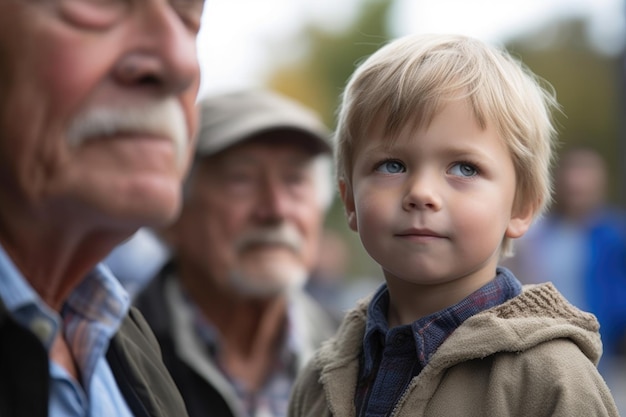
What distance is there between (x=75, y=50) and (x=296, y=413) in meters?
1.21

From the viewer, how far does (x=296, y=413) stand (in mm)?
2533

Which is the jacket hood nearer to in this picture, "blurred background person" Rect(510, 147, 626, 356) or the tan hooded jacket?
the tan hooded jacket

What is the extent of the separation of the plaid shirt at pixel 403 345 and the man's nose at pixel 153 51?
84 centimetres

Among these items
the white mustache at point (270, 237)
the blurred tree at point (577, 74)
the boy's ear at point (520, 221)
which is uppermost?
the boy's ear at point (520, 221)

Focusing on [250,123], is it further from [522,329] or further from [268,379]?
[522,329]

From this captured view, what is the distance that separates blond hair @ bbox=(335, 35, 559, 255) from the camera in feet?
7.24

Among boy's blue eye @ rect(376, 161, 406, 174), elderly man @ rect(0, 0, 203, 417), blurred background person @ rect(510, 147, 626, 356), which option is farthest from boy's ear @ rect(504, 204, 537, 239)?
blurred background person @ rect(510, 147, 626, 356)

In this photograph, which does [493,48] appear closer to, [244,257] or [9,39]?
[9,39]

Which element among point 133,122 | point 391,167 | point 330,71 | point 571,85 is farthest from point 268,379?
point 330,71

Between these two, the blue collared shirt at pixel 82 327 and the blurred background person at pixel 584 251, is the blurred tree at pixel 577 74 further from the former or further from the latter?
the blue collared shirt at pixel 82 327

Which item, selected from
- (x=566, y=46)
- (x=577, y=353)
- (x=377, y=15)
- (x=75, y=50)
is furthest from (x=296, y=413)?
(x=377, y=15)

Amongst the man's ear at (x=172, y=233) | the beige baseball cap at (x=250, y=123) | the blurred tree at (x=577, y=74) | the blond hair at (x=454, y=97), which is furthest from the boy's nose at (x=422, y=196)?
the blurred tree at (x=577, y=74)

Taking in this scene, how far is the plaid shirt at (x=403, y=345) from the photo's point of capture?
2211 mm

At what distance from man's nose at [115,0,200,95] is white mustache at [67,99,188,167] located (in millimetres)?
52
